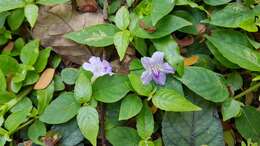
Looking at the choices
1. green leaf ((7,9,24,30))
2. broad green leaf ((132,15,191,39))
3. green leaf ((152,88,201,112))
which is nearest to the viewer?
green leaf ((152,88,201,112))

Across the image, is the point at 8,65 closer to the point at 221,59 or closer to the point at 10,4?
the point at 10,4

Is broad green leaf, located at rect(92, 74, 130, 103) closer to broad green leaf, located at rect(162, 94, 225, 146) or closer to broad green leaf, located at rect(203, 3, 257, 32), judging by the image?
broad green leaf, located at rect(162, 94, 225, 146)

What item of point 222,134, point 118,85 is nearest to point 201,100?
point 222,134

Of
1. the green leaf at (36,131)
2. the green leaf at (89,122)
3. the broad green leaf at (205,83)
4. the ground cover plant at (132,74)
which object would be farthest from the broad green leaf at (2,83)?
the broad green leaf at (205,83)

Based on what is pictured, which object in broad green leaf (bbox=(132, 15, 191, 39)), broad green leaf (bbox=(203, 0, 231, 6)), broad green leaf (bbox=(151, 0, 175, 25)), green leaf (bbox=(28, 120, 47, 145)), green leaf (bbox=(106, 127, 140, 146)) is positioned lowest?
green leaf (bbox=(28, 120, 47, 145))

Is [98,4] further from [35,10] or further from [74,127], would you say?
[74,127]

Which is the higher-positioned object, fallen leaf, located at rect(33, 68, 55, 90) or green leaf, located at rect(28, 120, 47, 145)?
fallen leaf, located at rect(33, 68, 55, 90)

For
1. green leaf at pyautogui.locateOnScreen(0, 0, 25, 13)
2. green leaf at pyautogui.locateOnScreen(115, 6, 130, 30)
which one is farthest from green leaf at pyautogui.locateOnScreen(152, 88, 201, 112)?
green leaf at pyautogui.locateOnScreen(0, 0, 25, 13)
